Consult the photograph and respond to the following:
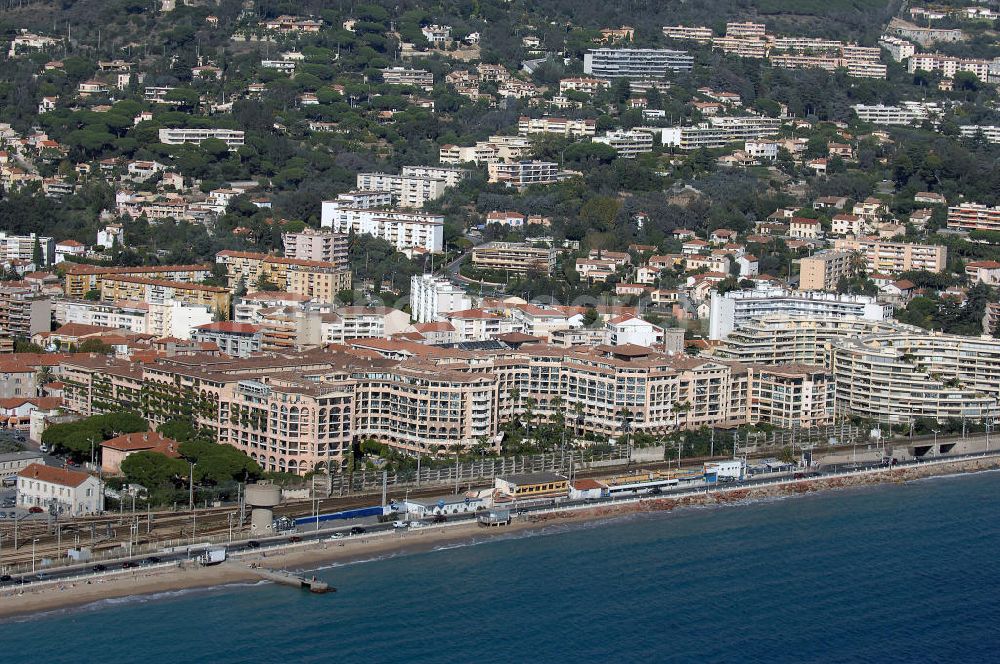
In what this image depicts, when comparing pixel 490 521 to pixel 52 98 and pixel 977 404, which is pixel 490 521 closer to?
pixel 977 404

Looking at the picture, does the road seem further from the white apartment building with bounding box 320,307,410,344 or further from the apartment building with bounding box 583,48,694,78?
the apartment building with bounding box 583,48,694,78

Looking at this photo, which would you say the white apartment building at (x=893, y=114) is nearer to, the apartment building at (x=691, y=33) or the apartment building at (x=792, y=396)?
the apartment building at (x=691, y=33)

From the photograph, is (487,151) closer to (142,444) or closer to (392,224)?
(392,224)

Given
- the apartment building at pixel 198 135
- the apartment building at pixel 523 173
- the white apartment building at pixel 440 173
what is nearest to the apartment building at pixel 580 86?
the apartment building at pixel 523 173

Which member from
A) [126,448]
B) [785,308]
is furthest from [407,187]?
[126,448]

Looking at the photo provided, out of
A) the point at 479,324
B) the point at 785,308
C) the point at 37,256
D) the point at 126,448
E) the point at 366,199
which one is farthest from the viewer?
the point at 366,199

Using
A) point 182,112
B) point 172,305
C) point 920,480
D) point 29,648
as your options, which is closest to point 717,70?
point 182,112

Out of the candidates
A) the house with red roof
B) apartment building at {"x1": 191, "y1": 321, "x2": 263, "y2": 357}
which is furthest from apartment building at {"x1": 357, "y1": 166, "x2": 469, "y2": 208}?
the house with red roof
